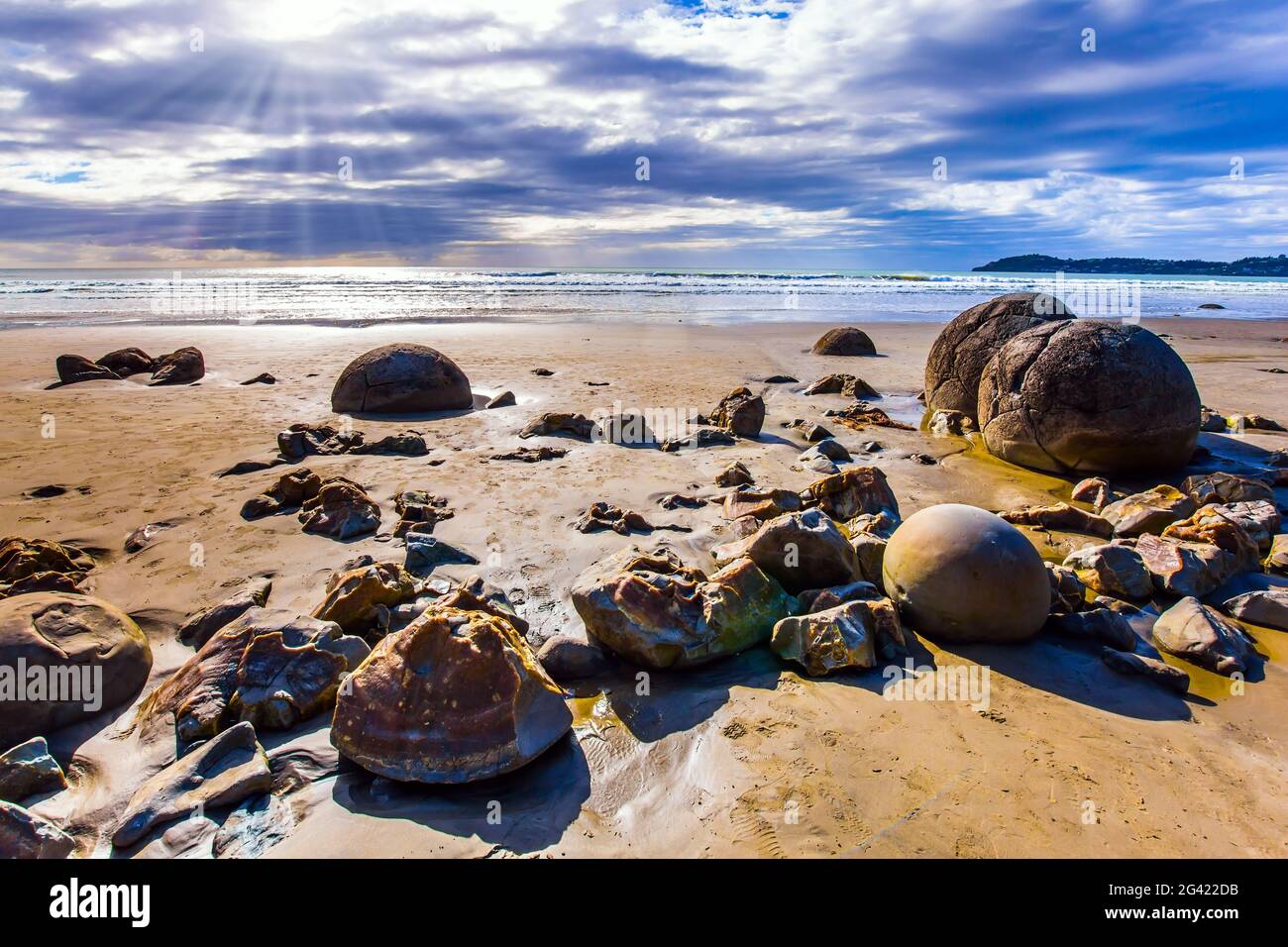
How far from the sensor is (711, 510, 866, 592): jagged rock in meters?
4.57

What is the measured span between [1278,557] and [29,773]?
727cm

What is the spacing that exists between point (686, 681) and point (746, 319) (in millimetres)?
22516

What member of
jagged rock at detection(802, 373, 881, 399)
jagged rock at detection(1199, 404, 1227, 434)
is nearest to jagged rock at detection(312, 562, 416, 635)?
jagged rock at detection(802, 373, 881, 399)

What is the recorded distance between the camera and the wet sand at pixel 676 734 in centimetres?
273

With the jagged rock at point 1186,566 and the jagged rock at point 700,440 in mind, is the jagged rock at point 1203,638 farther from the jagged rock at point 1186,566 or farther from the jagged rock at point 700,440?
the jagged rock at point 700,440

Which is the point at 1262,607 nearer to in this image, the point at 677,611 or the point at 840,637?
the point at 840,637

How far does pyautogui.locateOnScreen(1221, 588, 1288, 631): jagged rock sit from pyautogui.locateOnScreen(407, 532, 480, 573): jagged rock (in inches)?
190

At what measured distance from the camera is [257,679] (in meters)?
3.44

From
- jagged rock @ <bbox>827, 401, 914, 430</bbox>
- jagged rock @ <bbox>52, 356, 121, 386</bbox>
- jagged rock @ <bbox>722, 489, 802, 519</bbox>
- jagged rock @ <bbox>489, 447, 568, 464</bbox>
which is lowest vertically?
jagged rock @ <bbox>722, 489, 802, 519</bbox>

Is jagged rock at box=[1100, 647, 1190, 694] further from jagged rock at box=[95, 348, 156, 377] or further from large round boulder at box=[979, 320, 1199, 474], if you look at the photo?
jagged rock at box=[95, 348, 156, 377]

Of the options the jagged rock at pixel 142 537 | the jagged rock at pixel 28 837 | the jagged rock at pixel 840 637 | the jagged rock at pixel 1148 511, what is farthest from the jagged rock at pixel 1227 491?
the jagged rock at pixel 142 537

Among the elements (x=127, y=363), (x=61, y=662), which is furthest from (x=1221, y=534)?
(x=127, y=363)

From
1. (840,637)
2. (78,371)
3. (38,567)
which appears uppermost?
(78,371)

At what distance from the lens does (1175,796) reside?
2924mm
